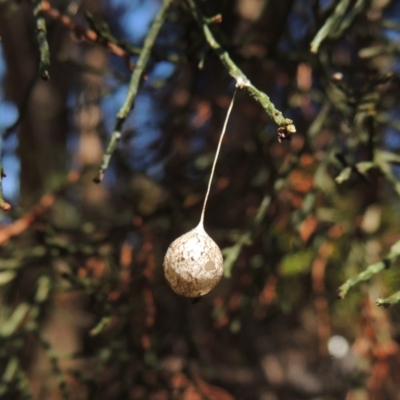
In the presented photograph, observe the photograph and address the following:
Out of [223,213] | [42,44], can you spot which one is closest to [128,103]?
[42,44]

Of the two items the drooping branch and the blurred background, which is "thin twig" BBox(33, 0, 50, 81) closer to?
the blurred background

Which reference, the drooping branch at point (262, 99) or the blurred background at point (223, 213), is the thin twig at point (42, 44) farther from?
the drooping branch at point (262, 99)

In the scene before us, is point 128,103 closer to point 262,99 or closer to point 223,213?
point 262,99

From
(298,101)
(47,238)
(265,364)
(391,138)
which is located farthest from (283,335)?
(47,238)

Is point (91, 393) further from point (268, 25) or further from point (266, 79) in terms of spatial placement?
point (268, 25)

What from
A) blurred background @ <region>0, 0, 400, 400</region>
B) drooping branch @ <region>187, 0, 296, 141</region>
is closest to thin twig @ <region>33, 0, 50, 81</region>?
blurred background @ <region>0, 0, 400, 400</region>

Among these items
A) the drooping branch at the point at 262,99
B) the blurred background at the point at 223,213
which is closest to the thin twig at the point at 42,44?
the blurred background at the point at 223,213
